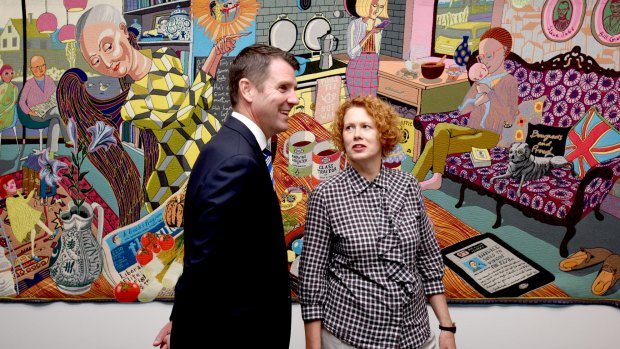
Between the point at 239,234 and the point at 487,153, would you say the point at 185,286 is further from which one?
the point at 487,153

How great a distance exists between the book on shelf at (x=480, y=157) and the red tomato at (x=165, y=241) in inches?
61.3

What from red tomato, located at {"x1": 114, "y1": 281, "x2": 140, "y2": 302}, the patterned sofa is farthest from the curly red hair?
red tomato, located at {"x1": 114, "y1": 281, "x2": 140, "y2": 302}

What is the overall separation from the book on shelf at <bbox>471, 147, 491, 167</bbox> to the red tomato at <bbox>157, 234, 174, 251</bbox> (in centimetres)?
156

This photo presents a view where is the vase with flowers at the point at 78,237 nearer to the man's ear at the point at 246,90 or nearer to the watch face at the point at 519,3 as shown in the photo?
the man's ear at the point at 246,90

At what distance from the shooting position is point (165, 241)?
9.84ft

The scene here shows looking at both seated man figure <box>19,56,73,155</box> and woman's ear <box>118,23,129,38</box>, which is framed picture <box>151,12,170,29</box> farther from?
seated man figure <box>19,56,73,155</box>

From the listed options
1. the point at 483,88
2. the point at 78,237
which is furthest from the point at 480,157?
the point at 78,237

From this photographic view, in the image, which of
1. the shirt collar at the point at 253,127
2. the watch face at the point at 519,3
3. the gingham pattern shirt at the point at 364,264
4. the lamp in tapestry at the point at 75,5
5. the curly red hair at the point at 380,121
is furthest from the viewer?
the watch face at the point at 519,3

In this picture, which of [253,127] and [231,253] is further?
[253,127]

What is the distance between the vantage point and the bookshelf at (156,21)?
287 centimetres

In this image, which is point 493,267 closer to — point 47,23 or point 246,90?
point 246,90

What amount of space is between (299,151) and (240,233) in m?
1.35

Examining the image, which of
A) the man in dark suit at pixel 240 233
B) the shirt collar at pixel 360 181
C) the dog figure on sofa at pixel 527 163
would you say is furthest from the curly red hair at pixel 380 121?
the dog figure on sofa at pixel 527 163

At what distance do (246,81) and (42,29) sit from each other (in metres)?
1.56
